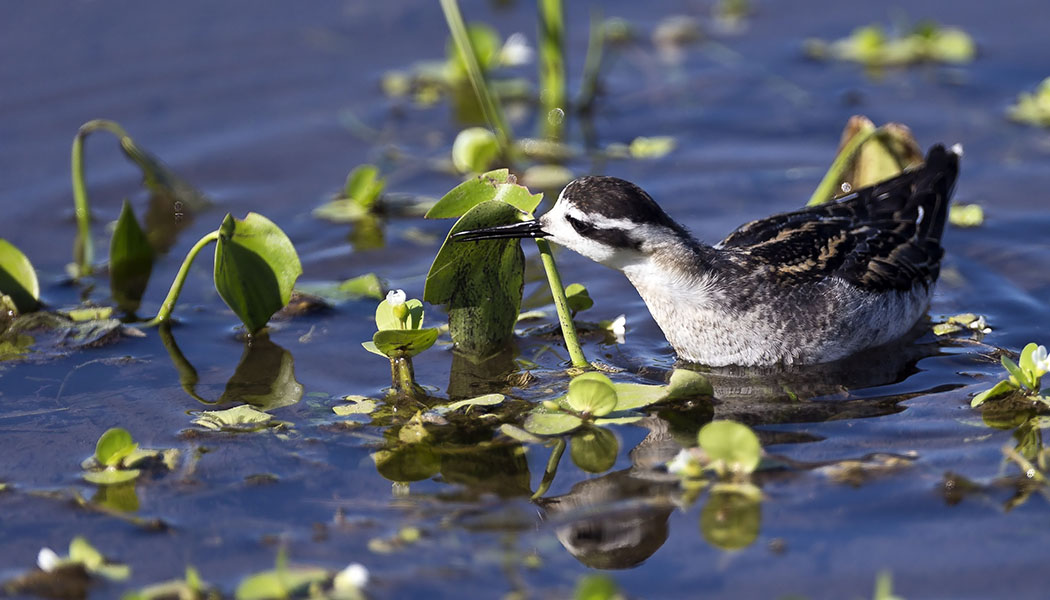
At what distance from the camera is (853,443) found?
598cm

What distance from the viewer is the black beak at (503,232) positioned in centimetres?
626

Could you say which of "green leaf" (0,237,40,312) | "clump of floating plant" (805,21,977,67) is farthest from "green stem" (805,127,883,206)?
"green leaf" (0,237,40,312)

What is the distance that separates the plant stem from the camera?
9.60 metres

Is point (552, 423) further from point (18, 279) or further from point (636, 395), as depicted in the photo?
point (18, 279)

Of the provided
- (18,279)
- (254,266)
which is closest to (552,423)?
(254,266)

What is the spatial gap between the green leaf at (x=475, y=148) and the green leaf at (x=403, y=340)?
3032 millimetres

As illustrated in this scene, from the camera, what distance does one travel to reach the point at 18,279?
24.5 ft

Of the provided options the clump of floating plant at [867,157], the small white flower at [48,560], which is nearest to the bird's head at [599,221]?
the clump of floating plant at [867,157]

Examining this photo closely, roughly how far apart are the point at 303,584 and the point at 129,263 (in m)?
3.92

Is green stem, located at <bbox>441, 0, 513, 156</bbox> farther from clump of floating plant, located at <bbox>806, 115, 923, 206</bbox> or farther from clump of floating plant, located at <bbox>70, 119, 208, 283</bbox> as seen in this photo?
clump of floating plant, located at <bbox>806, 115, 923, 206</bbox>

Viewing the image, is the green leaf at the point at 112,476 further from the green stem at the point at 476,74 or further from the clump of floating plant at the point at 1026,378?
the clump of floating plant at the point at 1026,378

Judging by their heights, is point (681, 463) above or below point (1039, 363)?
below

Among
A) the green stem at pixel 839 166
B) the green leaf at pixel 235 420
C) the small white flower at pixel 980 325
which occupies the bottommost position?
the green leaf at pixel 235 420

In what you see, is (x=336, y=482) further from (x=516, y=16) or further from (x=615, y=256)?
(x=516, y=16)
